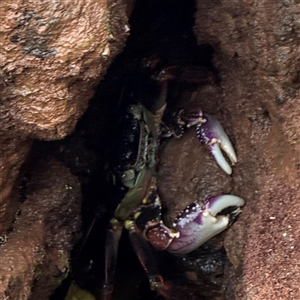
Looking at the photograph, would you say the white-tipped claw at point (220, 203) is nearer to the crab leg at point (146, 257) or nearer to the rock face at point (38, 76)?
the crab leg at point (146, 257)

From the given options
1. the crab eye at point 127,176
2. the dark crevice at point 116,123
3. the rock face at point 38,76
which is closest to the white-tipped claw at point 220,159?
the dark crevice at point 116,123

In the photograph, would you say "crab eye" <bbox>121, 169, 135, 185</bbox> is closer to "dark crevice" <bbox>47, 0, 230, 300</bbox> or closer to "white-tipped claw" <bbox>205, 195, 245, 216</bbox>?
"dark crevice" <bbox>47, 0, 230, 300</bbox>

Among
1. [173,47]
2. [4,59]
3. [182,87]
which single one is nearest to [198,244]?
[182,87]

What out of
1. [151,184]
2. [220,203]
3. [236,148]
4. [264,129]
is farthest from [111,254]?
[264,129]

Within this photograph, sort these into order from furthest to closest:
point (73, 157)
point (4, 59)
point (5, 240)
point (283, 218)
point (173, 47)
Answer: point (173, 47)
point (73, 157)
point (5, 240)
point (283, 218)
point (4, 59)

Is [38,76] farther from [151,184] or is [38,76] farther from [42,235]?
[151,184]

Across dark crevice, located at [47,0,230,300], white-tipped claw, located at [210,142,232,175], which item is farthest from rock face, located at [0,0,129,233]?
white-tipped claw, located at [210,142,232,175]

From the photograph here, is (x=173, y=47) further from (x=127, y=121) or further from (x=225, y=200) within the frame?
(x=225, y=200)
